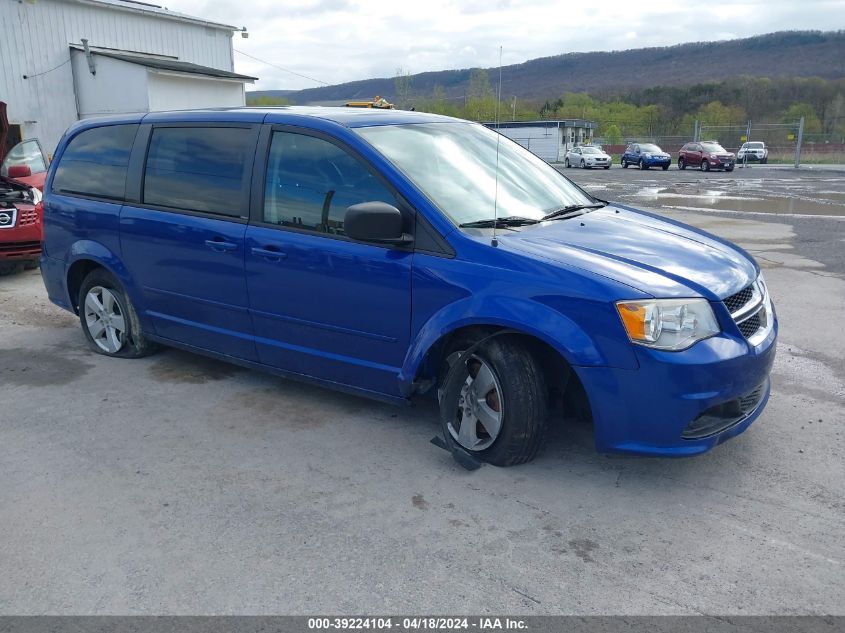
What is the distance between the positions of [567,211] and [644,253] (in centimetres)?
84

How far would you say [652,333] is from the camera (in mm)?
3246

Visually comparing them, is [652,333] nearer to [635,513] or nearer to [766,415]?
[635,513]

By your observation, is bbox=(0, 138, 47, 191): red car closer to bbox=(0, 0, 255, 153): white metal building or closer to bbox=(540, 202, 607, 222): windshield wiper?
bbox=(540, 202, 607, 222): windshield wiper

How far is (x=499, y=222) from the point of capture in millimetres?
3971

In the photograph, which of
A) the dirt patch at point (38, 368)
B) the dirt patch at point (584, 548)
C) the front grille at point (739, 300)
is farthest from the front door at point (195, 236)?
the front grille at point (739, 300)

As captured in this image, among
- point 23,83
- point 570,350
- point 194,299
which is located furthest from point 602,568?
point 23,83

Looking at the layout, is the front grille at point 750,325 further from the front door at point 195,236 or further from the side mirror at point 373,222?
the front door at point 195,236

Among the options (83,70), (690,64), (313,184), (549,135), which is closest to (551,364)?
(313,184)

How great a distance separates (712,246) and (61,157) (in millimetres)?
4844

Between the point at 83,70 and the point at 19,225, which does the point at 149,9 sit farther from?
the point at 19,225

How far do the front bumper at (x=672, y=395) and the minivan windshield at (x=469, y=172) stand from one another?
120 centimetres

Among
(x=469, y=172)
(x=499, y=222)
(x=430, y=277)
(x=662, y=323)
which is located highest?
(x=469, y=172)

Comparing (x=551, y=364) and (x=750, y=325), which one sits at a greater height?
(x=750, y=325)

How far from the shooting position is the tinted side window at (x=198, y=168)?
4562mm
